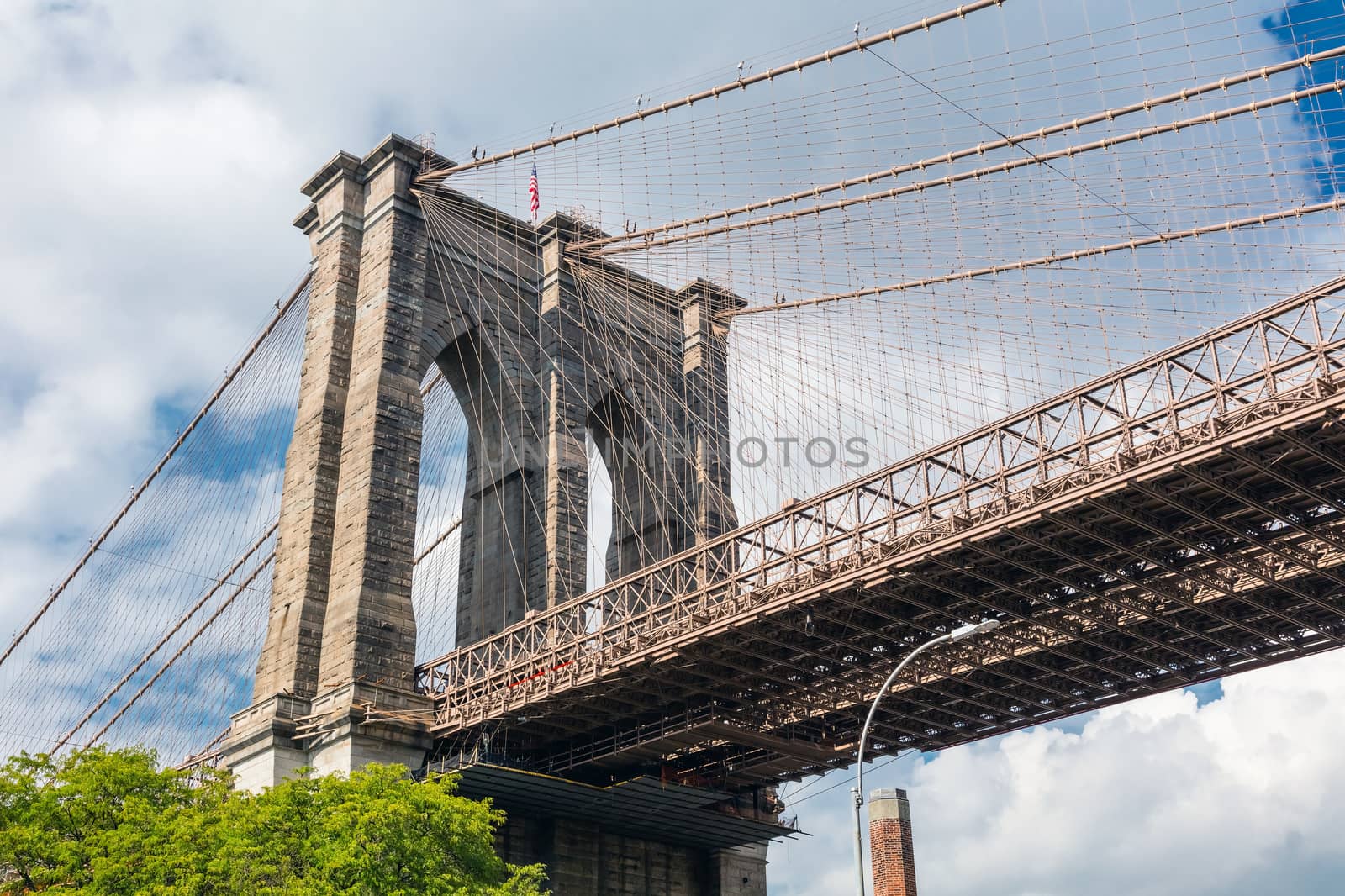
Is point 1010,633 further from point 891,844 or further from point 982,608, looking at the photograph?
point 891,844

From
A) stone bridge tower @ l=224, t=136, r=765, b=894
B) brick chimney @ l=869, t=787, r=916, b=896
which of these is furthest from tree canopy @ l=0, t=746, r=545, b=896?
brick chimney @ l=869, t=787, r=916, b=896

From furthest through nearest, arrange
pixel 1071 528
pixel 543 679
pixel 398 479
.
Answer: pixel 398 479
pixel 543 679
pixel 1071 528

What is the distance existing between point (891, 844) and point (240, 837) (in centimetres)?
2666

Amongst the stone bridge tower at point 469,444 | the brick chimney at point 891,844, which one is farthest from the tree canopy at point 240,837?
the brick chimney at point 891,844

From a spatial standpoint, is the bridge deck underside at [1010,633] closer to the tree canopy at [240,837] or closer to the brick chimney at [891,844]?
the brick chimney at [891,844]

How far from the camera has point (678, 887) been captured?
52.0m

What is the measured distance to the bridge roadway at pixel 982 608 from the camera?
3070cm

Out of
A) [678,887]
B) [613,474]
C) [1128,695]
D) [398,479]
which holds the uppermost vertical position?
[613,474]

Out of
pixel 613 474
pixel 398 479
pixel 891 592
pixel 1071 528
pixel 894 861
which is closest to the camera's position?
pixel 1071 528

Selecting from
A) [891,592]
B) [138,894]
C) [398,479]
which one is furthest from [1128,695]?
[138,894]

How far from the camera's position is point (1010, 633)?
132 ft

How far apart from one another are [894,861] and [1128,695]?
1227cm

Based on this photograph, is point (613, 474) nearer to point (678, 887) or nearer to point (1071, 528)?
point (678, 887)

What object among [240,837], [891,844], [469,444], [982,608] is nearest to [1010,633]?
[982,608]
